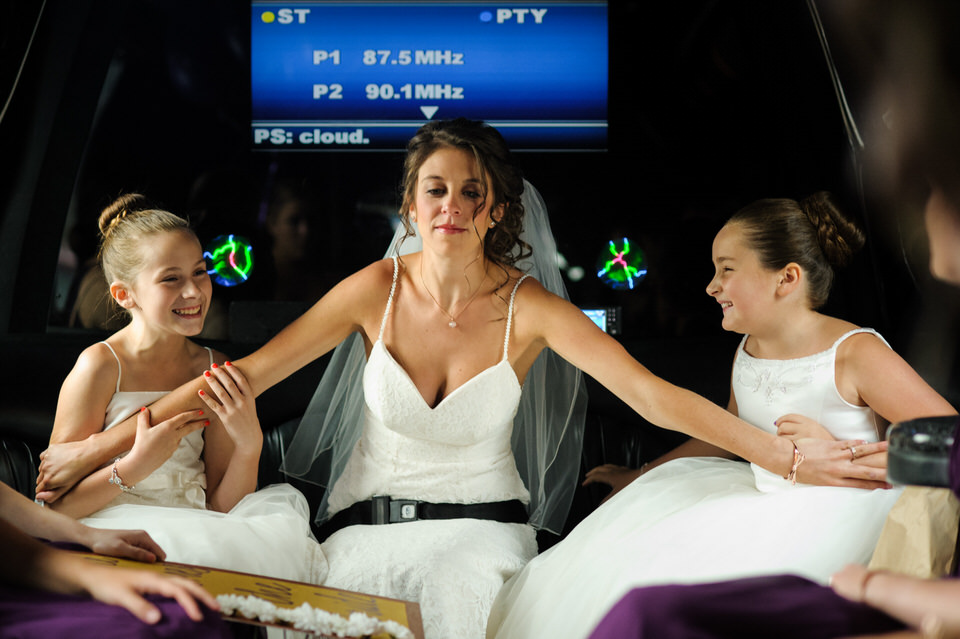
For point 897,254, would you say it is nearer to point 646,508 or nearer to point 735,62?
point 735,62

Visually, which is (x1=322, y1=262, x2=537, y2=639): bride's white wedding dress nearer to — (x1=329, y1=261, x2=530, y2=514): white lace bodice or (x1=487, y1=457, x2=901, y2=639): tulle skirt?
(x1=329, y1=261, x2=530, y2=514): white lace bodice

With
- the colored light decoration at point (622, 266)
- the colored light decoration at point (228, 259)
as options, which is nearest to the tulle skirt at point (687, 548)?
the colored light decoration at point (622, 266)

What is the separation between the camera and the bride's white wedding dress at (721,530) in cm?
199

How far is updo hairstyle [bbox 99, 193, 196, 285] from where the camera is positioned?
8.27ft

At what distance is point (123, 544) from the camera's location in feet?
5.50

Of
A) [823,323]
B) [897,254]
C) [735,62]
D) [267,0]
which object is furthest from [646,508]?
[267,0]

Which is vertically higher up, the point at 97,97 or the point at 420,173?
the point at 97,97

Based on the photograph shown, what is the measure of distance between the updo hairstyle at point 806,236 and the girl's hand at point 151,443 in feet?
5.58

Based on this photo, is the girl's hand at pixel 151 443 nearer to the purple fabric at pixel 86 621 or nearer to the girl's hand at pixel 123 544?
the girl's hand at pixel 123 544

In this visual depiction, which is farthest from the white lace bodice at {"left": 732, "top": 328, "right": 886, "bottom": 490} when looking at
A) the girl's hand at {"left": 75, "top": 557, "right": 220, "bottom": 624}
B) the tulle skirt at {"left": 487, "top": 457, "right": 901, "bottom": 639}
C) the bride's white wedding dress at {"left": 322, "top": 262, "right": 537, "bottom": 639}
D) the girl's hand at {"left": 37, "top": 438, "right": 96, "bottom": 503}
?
the girl's hand at {"left": 37, "top": 438, "right": 96, "bottom": 503}

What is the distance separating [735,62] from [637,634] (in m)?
3.48

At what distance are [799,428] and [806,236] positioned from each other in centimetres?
60

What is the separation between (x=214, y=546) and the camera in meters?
2.14

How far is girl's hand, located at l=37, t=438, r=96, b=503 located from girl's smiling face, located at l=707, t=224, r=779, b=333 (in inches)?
72.0
